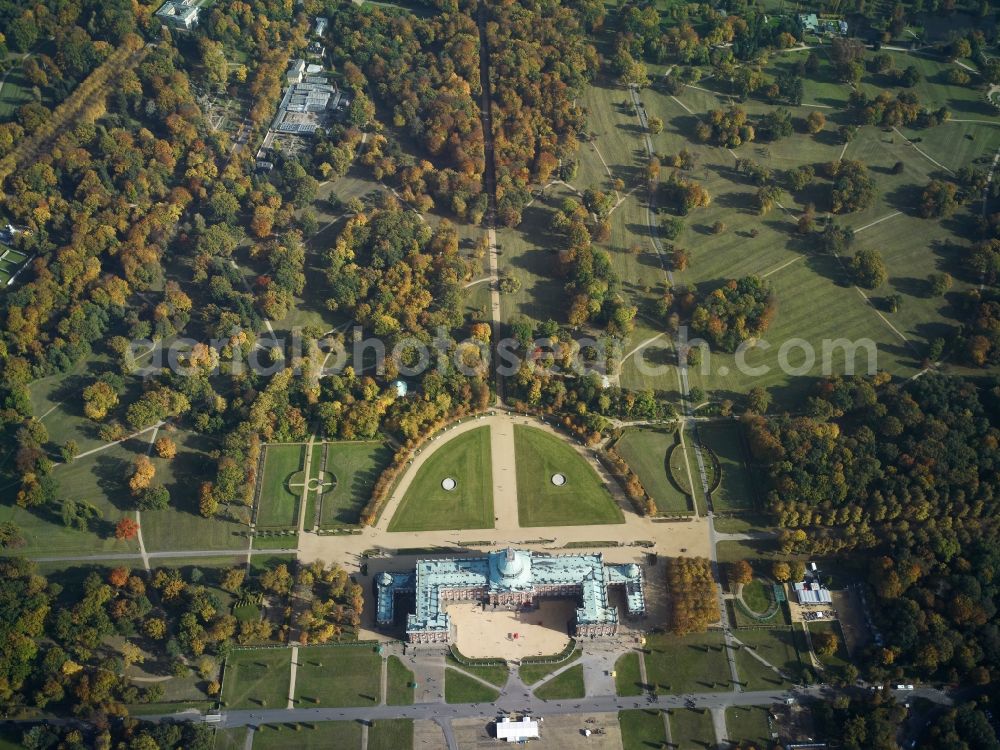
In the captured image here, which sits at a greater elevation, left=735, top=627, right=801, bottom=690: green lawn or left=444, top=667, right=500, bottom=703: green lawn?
left=735, top=627, right=801, bottom=690: green lawn

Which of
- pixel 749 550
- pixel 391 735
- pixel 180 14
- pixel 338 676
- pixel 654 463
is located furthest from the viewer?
pixel 180 14

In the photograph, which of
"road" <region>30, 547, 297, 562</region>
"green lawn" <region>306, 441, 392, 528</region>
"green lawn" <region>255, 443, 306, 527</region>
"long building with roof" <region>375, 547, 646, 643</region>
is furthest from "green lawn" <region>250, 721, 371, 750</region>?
"green lawn" <region>255, 443, 306, 527</region>

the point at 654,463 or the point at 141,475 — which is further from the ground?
the point at 654,463

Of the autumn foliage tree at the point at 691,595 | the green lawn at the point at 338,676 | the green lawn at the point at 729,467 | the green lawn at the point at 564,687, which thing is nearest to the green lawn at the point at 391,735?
the green lawn at the point at 338,676

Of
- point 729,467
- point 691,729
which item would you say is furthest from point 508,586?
point 729,467

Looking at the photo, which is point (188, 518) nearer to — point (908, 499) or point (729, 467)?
point (729, 467)

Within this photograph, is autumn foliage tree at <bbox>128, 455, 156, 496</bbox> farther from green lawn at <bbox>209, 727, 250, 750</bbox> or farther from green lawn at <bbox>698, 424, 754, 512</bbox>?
green lawn at <bbox>698, 424, 754, 512</bbox>

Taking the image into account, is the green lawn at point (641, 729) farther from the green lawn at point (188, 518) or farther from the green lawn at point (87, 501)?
the green lawn at point (87, 501)
